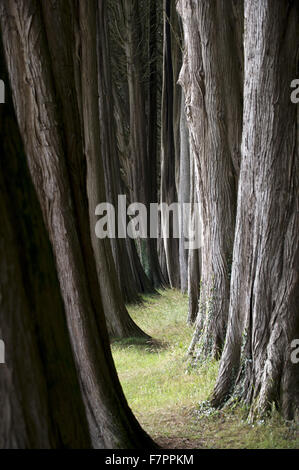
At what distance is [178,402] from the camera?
23.5 ft

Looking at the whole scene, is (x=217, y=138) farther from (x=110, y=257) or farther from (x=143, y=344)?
(x=143, y=344)

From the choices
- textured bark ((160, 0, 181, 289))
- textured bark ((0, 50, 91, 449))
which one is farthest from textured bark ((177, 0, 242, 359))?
textured bark ((160, 0, 181, 289))

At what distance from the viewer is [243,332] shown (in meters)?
A: 6.21

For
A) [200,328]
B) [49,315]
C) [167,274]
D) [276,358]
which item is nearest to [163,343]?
[200,328]

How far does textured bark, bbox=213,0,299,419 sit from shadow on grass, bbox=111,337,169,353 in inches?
186

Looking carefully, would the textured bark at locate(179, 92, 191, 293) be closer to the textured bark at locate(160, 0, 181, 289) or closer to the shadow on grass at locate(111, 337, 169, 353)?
the textured bark at locate(160, 0, 181, 289)

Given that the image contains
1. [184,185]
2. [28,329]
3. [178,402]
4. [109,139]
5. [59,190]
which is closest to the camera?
[28,329]

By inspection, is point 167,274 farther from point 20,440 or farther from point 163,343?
point 20,440

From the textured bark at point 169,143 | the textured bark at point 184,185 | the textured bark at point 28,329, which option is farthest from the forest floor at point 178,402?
the textured bark at point 169,143

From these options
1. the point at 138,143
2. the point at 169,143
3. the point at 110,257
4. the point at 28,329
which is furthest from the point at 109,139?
the point at 28,329

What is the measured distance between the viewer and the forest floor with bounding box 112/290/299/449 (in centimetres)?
556

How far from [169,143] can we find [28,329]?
698 inches

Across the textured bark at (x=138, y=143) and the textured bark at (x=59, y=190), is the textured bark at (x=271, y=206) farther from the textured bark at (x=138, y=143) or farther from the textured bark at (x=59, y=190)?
the textured bark at (x=138, y=143)
